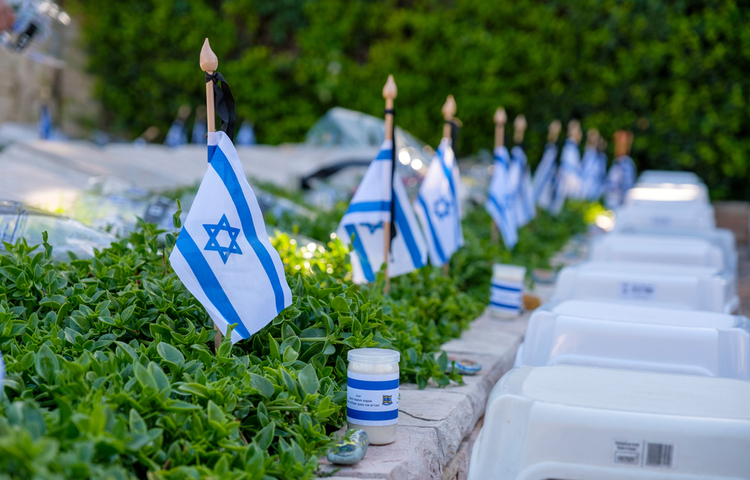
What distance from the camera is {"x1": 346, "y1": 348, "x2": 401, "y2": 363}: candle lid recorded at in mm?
2326

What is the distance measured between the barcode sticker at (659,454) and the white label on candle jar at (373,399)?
2.63ft

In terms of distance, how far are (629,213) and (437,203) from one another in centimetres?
303

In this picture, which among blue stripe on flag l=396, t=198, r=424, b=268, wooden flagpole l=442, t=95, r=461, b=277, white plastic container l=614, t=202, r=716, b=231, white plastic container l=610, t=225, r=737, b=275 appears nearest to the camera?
blue stripe on flag l=396, t=198, r=424, b=268

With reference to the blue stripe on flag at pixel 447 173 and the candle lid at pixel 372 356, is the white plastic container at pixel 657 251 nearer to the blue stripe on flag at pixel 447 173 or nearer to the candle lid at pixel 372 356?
the blue stripe on flag at pixel 447 173

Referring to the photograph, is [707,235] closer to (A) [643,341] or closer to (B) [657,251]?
(B) [657,251]

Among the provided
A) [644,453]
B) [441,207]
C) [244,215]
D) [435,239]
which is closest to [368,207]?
[435,239]

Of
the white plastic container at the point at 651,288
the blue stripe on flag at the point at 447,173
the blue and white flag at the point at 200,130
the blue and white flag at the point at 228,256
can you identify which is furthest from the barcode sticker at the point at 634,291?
the blue and white flag at the point at 200,130

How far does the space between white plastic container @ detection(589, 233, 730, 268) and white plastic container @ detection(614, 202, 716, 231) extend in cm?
146

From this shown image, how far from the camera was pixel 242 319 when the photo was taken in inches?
97.0

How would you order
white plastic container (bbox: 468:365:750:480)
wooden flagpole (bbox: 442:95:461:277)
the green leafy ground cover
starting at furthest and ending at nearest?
wooden flagpole (bbox: 442:95:461:277) < white plastic container (bbox: 468:365:750:480) < the green leafy ground cover

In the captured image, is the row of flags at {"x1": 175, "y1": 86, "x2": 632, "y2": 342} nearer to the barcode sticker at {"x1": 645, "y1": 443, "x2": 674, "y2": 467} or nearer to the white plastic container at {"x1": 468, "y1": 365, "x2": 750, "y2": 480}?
the white plastic container at {"x1": 468, "y1": 365, "x2": 750, "y2": 480}

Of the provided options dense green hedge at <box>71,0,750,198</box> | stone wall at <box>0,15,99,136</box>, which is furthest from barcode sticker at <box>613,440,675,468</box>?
stone wall at <box>0,15,99,136</box>

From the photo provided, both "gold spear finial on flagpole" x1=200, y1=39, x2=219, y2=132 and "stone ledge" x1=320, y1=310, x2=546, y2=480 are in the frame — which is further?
"gold spear finial on flagpole" x1=200, y1=39, x2=219, y2=132

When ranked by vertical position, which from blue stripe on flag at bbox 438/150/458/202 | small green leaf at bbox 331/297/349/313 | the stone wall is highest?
the stone wall
